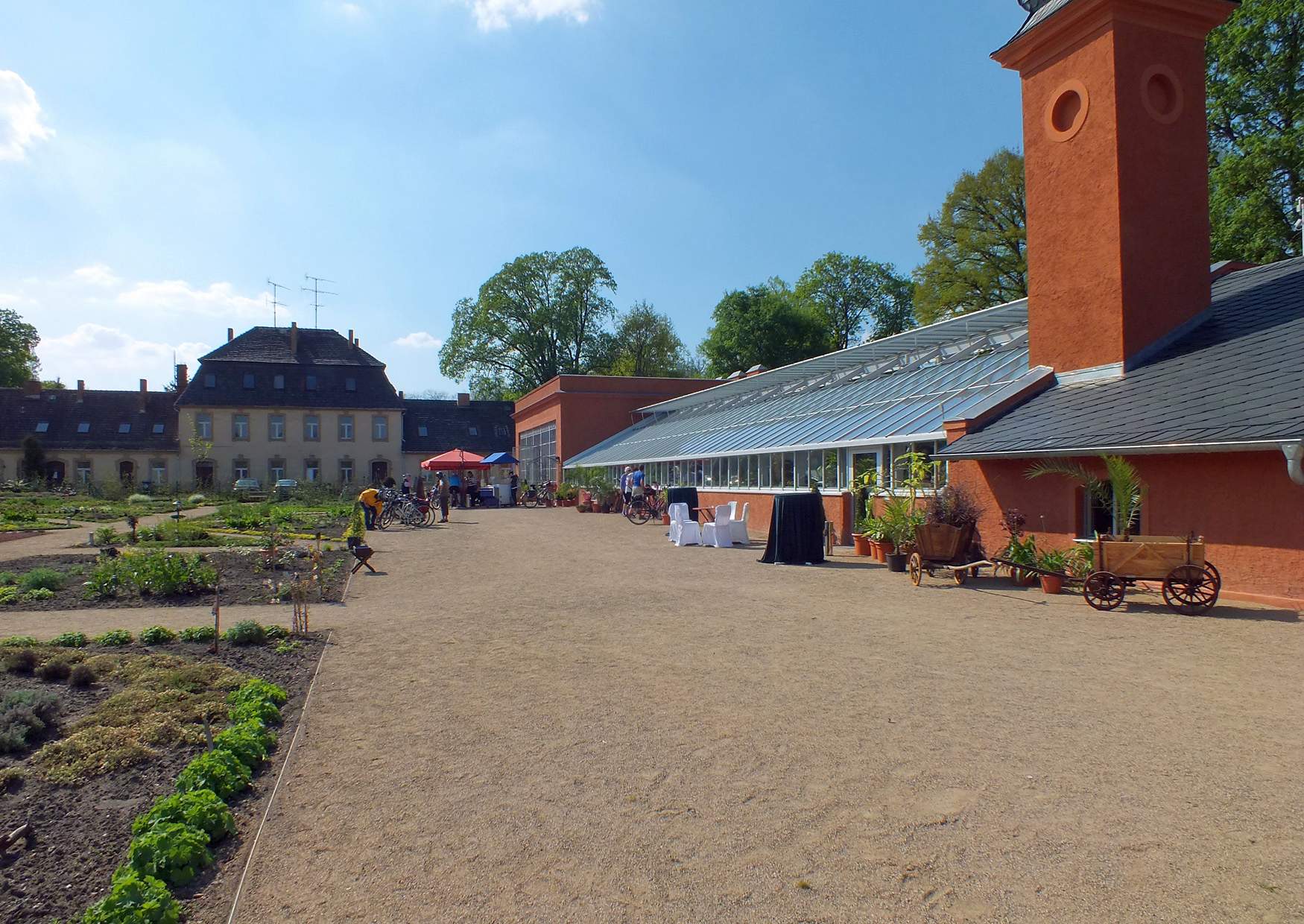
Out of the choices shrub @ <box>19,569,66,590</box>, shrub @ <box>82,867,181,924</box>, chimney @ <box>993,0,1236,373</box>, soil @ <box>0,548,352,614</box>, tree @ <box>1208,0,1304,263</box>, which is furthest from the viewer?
tree @ <box>1208,0,1304,263</box>

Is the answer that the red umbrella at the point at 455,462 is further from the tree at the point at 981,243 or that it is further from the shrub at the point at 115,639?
the shrub at the point at 115,639

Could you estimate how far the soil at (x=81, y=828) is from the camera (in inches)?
132

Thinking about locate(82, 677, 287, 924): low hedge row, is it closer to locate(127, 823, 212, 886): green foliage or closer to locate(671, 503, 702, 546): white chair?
locate(127, 823, 212, 886): green foliage

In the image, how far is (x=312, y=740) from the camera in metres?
5.22

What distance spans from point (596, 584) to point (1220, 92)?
25971mm

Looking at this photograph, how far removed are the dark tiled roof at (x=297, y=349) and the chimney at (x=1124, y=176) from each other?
164 feet

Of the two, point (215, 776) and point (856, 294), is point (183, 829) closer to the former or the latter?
point (215, 776)

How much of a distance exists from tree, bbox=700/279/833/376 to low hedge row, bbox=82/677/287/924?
5168 centimetres

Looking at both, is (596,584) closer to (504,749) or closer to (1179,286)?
(504,749)

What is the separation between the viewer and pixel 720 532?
1827 centimetres

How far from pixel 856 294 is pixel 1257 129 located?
33.2 meters

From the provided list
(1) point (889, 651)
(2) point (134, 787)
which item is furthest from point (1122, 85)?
(2) point (134, 787)

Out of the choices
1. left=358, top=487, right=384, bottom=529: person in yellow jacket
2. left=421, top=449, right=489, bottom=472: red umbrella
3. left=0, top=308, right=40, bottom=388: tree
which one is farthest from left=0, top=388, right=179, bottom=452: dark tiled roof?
left=358, top=487, right=384, bottom=529: person in yellow jacket

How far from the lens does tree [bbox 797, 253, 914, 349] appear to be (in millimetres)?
59125
